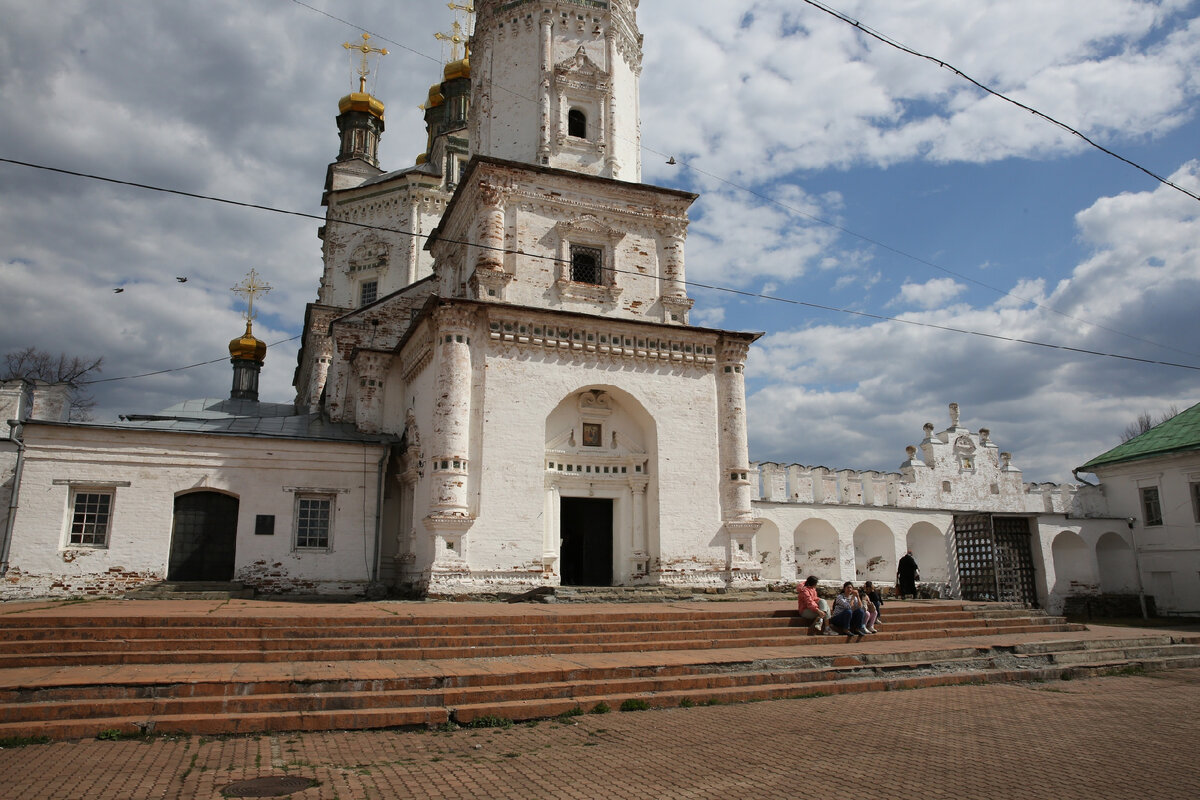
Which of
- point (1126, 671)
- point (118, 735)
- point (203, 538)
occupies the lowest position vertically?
point (1126, 671)

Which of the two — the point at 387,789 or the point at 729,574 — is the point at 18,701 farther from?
the point at 729,574

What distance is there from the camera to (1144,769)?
271 inches

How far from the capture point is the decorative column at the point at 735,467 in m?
19.1

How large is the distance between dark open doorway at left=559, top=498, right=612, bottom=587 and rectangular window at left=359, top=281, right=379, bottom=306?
1610cm

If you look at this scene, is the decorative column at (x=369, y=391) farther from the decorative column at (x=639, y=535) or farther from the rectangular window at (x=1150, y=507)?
the rectangular window at (x=1150, y=507)

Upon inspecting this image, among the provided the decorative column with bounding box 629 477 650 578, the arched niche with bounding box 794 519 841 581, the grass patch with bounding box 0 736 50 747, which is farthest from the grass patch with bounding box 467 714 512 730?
the arched niche with bounding box 794 519 841 581

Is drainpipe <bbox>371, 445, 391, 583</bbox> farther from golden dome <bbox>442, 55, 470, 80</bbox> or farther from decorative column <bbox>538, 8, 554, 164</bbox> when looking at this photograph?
golden dome <bbox>442, 55, 470, 80</bbox>

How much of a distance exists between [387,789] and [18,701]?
4427 millimetres

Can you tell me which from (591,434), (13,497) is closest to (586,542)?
(591,434)

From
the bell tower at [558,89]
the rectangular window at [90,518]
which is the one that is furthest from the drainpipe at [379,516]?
the bell tower at [558,89]

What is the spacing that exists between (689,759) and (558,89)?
1815 centimetres

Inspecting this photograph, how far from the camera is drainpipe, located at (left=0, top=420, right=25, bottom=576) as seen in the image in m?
16.7

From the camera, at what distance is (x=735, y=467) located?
19562 mm

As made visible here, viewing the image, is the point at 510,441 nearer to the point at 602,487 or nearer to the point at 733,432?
the point at 602,487
